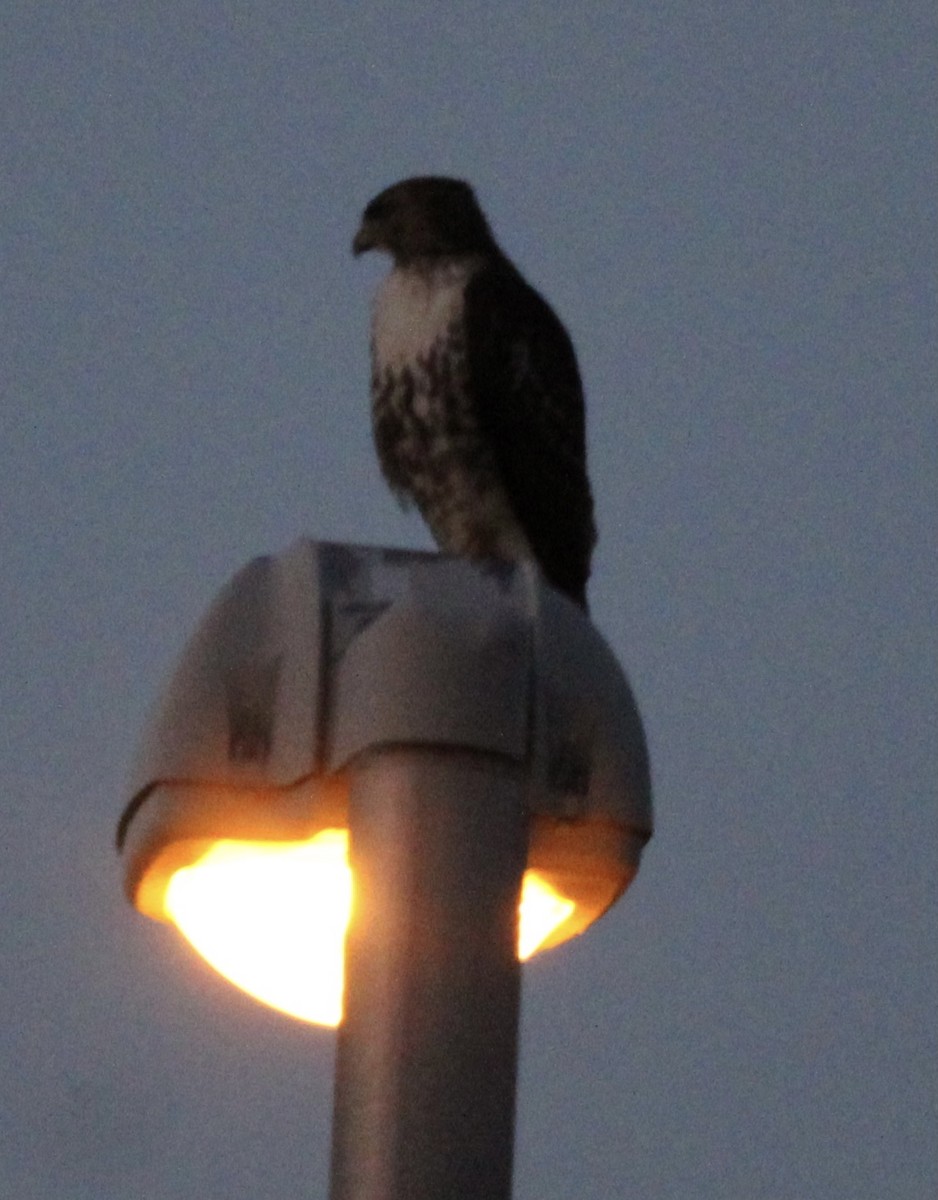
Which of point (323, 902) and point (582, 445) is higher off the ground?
point (582, 445)

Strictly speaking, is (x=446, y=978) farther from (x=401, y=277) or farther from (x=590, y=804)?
(x=401, y=277)

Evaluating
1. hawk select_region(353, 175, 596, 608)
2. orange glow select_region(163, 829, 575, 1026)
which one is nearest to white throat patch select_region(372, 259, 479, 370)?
hawk select_region(353, 175, 596, 608)

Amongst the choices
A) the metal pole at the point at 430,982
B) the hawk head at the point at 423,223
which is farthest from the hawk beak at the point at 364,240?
the metal pole at the point at 430,982

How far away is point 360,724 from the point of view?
189 cm

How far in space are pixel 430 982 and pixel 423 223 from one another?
4.39 meters

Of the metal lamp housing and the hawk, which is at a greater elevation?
the hawk

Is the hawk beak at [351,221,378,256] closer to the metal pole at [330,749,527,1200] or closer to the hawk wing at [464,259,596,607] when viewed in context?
the hawk wing at [464,259,596,607]

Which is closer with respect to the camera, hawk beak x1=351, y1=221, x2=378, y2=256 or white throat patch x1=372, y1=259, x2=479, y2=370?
white throat patch x1=372, y1=259, x2=479, y2=370

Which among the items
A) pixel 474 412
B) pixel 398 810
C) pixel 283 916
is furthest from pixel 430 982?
pixel 474 412

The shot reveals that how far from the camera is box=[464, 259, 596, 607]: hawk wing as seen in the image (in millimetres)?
5586

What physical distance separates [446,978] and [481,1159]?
0.46 ft

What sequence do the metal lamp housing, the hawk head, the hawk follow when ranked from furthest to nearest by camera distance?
the hawk head
the hawk
the metal lamp housing

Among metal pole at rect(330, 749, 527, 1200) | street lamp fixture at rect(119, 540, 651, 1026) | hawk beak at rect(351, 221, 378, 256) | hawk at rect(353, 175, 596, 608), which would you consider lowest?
metal pole at rect(330, 749, 527, 1200)

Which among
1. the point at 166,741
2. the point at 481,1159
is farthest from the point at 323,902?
the point at 481,1159
